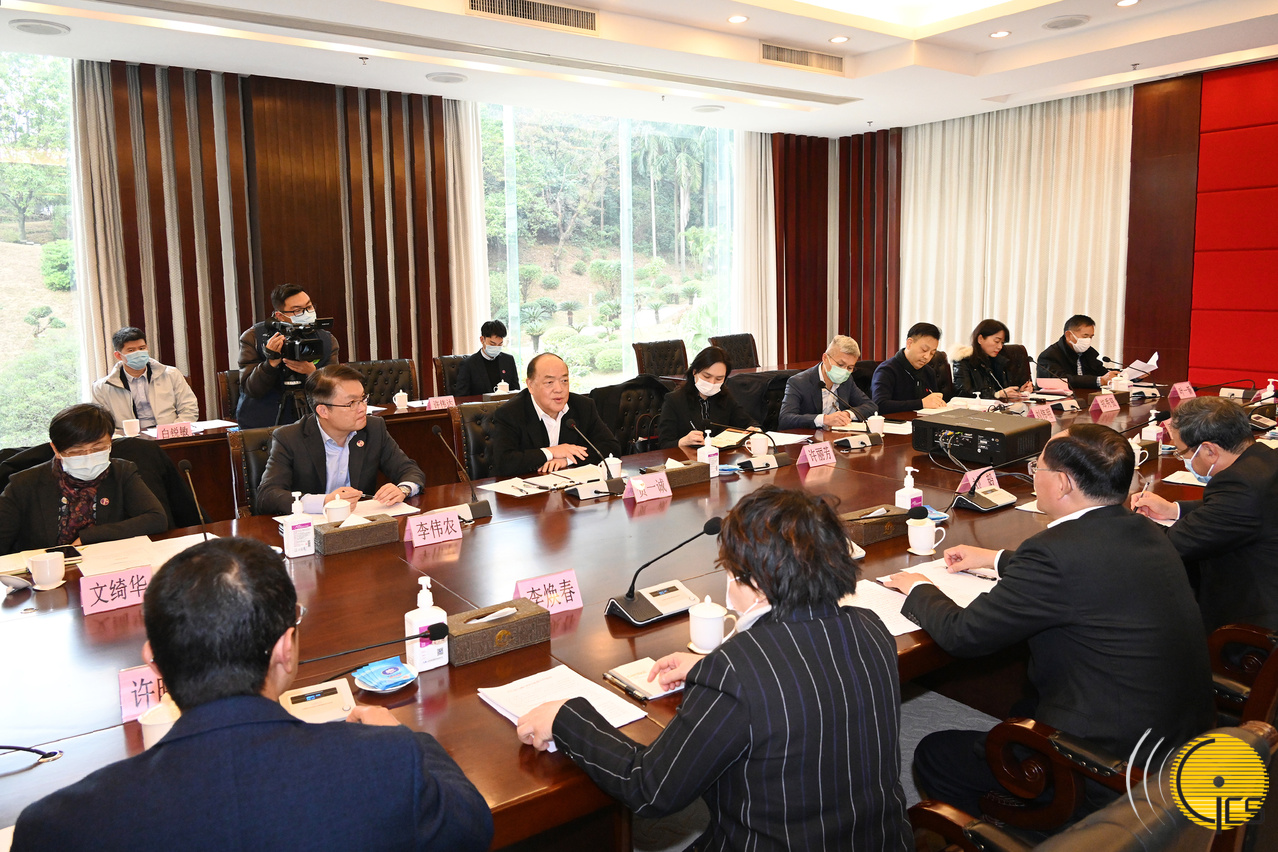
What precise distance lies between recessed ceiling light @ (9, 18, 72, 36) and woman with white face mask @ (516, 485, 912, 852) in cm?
529

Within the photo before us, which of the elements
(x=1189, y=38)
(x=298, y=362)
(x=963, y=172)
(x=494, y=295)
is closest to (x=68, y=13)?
(x=298, y=362)

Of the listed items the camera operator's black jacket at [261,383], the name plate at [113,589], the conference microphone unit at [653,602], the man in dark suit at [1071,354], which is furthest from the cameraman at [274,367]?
the man in dark suit at [1071,354]

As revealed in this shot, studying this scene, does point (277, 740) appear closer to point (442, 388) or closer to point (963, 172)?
point (442, 388)

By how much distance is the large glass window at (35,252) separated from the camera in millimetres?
5715

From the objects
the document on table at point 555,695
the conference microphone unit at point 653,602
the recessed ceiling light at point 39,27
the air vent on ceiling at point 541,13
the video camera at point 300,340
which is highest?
the air vent on ceiling at point 541,13

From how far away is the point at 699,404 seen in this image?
4.54 meters

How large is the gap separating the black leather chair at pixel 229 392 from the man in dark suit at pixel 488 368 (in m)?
1.47

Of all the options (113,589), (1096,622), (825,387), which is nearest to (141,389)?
(113,589)

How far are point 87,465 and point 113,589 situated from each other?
86cm

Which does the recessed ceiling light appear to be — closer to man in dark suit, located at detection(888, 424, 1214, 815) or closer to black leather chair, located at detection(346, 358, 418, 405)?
black leather chair, located at detection(346, 358, 418, 405)

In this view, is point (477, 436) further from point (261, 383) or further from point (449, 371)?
point (449, 371)

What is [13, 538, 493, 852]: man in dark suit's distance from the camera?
3.08ft

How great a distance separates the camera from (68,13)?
4688 millimetres

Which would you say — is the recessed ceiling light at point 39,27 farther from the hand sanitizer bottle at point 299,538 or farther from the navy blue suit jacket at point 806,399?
the navy blue suit jacket at point 806,399
